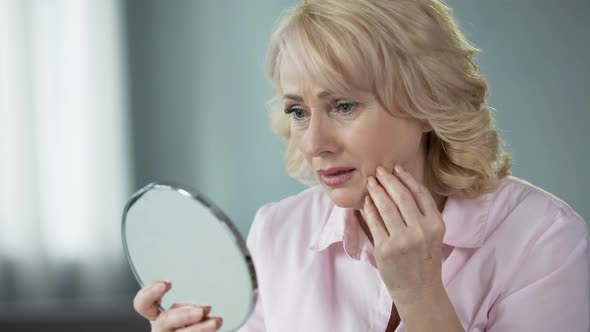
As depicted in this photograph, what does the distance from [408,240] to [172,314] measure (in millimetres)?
444

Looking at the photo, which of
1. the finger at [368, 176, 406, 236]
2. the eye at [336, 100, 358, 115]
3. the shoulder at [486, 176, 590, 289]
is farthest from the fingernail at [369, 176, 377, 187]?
the shoulder at [486, 176, 590, 289]

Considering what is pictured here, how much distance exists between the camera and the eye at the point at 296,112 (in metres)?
1.51

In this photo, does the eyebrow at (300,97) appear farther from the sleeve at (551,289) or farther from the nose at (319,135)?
the sleeve at (551,289)

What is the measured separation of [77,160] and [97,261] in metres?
0.52

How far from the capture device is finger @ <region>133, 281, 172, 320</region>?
1.22 m

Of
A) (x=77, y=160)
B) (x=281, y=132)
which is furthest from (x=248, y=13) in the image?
(x=281, y=132)

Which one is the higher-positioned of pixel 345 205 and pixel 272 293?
pixel 345 205

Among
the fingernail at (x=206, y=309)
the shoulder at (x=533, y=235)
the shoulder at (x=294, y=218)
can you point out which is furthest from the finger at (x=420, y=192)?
the fingernail at (x=206, y=309)

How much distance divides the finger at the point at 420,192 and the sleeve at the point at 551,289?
9.4 inches

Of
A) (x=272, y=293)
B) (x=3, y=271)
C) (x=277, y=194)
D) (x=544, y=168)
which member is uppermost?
(x=272, y=293)

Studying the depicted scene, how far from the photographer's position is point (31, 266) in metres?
3.91

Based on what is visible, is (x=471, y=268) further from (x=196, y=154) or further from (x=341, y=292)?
(x=196, y=154)

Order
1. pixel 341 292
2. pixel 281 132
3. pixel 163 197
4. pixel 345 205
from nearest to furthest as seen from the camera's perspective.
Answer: pixel 163 197, pixel 345 205, pixel 341 292, pixel 281 132

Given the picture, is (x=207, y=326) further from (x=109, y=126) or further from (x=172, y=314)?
(x=109, y=126)
